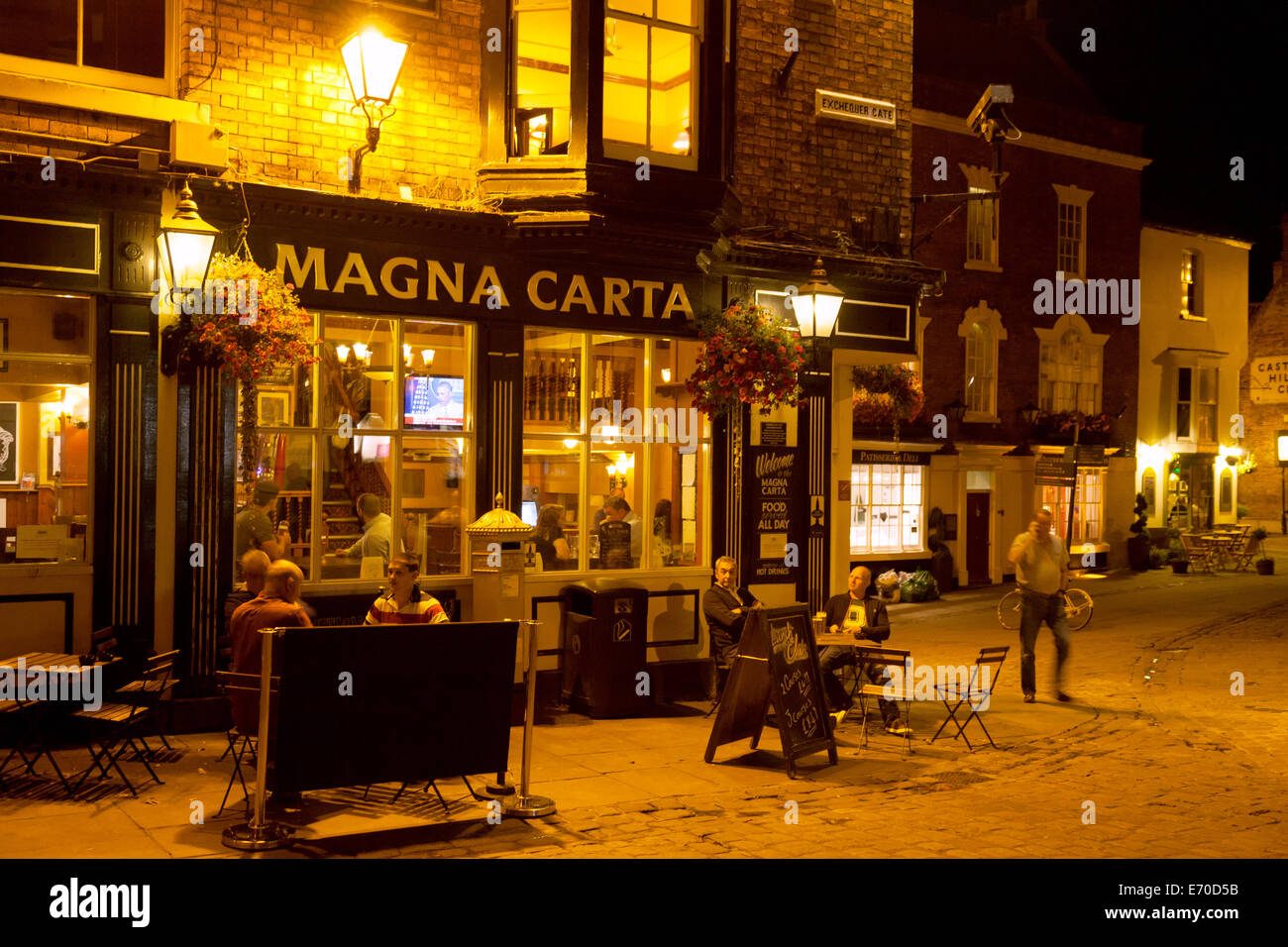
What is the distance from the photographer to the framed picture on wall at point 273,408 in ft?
33.4

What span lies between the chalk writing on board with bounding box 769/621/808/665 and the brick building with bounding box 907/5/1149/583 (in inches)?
608

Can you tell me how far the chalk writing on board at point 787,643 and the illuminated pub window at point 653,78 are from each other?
4.88 meters

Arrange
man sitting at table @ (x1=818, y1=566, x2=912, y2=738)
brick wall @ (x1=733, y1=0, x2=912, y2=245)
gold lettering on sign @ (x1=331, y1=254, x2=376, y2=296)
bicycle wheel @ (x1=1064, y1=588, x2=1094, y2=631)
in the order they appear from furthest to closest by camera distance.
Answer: bicycle wheel @ (x1=1064, y1=588, x2=1094, y2=631) → brick wall @ (x1=733, y1=0, x2=912, y2=245) → man sitting at table @ (x1=818, y1=566, x2=912, y2=738) → gold lettering on sign @ (x1=331, y1=254, x2=376, y2=296)

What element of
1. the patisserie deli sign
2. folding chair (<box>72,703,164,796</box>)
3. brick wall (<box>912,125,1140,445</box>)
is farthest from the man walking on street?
brick wall (<box>912,125,1140,445</box>)

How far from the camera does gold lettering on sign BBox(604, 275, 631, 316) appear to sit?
11.8 metres

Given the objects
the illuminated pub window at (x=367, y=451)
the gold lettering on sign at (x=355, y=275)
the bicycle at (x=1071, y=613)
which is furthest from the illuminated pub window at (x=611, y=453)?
the bicycle at (x=1071, y=613)

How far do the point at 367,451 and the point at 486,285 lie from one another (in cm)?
190

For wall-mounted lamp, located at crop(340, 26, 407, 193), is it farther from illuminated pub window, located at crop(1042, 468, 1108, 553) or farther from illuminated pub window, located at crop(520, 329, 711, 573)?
illuminated pub window, located at crop(1042, 468, 1108, 553)

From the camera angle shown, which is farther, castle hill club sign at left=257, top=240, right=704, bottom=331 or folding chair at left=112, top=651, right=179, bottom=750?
castle hill club sign at left=257, top=240, right=704, bottom=331

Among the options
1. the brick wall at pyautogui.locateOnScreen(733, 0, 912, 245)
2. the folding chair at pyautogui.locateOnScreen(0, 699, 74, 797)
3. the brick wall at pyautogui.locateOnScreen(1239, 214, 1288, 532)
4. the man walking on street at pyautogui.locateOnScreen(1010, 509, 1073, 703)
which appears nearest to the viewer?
the folding chair at pyautogui.locateOnScreen(0, 699, 74, 797)

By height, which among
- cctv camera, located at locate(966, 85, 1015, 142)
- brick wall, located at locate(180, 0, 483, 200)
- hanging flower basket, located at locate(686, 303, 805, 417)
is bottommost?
hanging flower basket, located at locate(686, 303, 805, 417)

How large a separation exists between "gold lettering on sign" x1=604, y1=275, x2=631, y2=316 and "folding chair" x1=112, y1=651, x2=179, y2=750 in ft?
17.2

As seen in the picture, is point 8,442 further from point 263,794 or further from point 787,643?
point 787,643

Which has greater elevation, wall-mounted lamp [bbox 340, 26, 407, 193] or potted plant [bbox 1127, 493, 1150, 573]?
wall-mounted lamp [bbox 340, 26, 407, 193]
